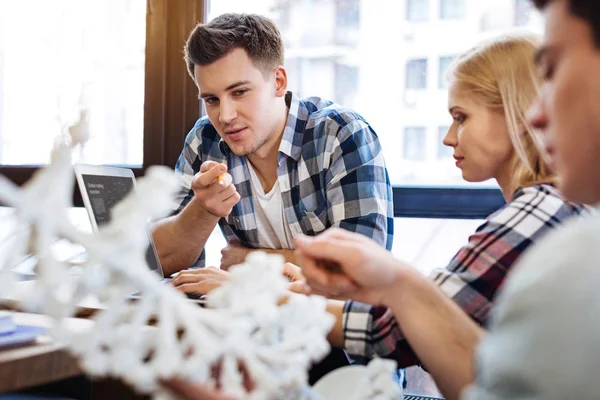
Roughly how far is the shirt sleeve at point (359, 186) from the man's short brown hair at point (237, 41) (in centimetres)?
33

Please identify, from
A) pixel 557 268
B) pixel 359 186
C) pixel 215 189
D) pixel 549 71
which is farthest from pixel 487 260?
pixel 215 189

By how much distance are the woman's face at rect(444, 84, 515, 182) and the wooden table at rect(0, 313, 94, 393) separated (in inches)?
28.1

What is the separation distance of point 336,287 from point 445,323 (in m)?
0.18

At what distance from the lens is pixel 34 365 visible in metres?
0.90

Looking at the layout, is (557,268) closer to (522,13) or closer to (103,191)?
(103,191)

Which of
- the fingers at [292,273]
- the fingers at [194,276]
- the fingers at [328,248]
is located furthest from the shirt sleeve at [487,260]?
the fingers at [194,276]

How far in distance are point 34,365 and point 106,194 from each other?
820 mm

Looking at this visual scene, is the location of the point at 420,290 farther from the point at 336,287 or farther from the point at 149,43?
the point at 149,43

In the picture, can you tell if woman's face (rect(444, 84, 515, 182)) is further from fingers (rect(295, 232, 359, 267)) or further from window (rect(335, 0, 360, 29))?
window (rect(335, 0, 360, 29))

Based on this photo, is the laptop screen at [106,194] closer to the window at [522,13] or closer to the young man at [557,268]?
the young man at [557,268]

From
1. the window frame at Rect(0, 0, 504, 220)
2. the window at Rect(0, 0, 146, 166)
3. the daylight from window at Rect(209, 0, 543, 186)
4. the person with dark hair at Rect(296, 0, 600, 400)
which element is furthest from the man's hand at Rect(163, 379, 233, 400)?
the window at Rect(0, 0, 146, 166)

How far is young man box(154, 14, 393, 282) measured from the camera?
186 centimetres

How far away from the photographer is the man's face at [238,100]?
1.98 meters

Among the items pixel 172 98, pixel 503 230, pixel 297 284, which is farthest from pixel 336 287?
pixel 172 98
